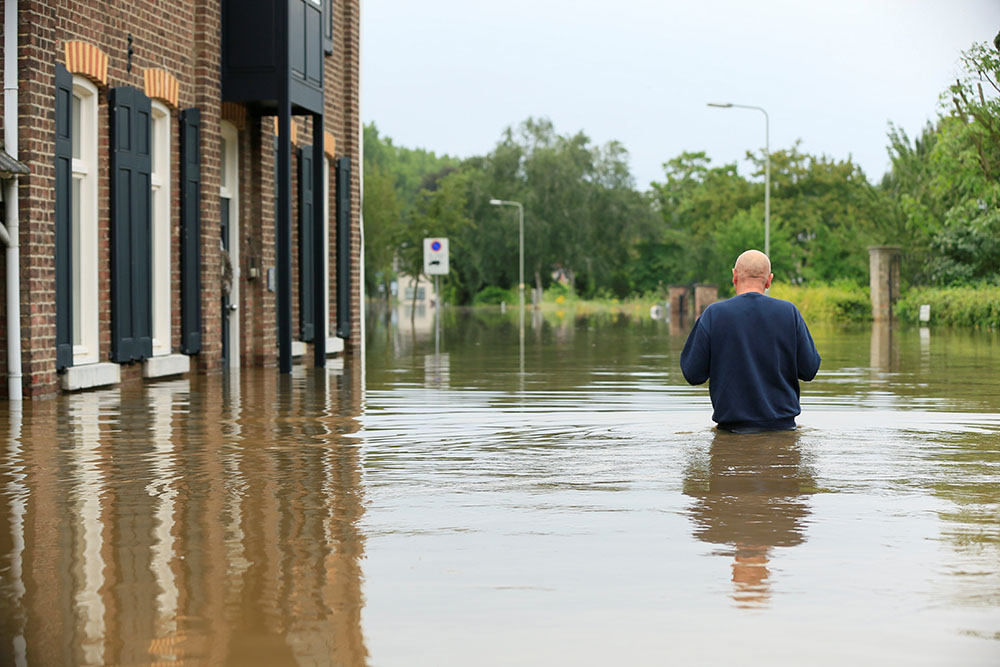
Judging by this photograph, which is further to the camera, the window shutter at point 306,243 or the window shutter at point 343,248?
the window shutter at point 343,248

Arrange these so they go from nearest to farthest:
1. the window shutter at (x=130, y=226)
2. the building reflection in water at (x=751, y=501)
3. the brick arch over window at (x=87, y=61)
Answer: the building reflection in water at (x=751, y=501), the brick arch over window at (x=87, y=61), the window shutter at (x=130, y=226)

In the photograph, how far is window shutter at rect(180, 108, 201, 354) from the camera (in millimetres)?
19094

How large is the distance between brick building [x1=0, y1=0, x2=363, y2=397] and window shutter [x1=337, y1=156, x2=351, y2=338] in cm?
97

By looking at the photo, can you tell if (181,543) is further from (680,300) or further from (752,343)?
(680,300)

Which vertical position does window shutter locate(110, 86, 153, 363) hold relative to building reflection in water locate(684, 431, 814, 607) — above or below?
above

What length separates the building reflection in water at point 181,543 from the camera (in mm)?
4871

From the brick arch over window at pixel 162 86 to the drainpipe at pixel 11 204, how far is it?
3.41 m

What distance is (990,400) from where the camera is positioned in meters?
14.5

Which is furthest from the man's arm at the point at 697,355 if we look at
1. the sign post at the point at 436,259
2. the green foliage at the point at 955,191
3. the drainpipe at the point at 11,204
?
the green foliage at the point at 955,191

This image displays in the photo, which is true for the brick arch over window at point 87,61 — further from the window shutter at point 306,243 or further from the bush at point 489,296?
the bush at point 489,296

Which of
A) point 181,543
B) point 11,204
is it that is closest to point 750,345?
point 181,543

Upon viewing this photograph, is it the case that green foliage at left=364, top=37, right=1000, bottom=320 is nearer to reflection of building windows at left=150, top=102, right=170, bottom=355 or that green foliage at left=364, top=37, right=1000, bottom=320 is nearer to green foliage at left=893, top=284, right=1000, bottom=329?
green foliage at left=893, top=284, right=1000, bottom=329

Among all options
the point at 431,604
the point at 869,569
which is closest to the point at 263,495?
the point at 431,604

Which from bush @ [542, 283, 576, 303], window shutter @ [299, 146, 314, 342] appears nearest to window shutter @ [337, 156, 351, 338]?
window shutter @ [299, 146, 314, 342]
